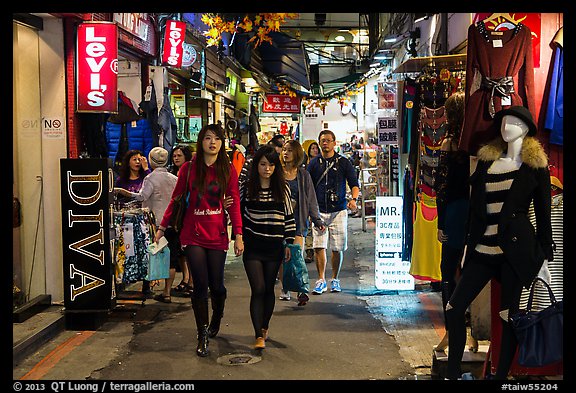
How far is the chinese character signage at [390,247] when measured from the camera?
9.07 meters

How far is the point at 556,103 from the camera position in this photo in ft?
16.7

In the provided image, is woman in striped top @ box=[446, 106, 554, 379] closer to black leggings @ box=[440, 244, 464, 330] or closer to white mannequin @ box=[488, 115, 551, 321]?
white mannequin @ box=[488, 115, 551, 321]

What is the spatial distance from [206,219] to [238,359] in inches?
52.3

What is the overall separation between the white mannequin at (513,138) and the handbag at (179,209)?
2972 millimetres

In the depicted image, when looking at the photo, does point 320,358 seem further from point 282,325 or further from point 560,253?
point 560,253

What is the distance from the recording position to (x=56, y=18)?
25.2 feet

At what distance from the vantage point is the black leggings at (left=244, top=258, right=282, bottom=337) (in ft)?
21.1

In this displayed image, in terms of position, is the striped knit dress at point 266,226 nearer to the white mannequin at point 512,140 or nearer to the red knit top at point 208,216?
the red knit top at point 208,216

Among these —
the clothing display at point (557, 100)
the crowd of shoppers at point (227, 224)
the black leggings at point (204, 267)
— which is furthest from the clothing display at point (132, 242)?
the clothing display at point (557, 100)

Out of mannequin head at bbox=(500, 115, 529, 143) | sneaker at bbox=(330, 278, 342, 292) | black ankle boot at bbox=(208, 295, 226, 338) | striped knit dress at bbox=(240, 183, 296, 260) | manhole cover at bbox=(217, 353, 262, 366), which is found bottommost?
manhole cover at bbox=(217, 353, 262, 366)

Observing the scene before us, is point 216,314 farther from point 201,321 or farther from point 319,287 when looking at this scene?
point 319,287

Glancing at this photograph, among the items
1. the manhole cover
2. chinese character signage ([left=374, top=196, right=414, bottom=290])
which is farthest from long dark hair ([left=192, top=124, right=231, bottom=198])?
chinese character signage ([left=374, top=196, right=414, bottom=290])

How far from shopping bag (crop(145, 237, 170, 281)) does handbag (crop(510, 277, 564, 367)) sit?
14.7 feet

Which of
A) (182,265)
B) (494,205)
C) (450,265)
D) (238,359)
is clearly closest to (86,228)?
(238,359)
